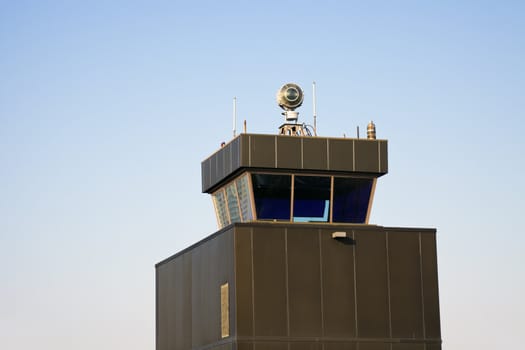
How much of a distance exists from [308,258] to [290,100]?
5815 mm

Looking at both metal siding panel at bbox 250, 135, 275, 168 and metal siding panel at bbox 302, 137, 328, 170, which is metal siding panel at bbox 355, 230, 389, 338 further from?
metal siding panel at bbox 250, 135, 275, 168

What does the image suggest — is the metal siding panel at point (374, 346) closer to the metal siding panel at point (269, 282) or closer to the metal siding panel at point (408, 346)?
the metal siding panel at point (408, 346)

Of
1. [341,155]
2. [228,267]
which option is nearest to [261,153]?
[341,155]

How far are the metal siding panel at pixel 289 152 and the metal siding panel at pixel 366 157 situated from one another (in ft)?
6.66

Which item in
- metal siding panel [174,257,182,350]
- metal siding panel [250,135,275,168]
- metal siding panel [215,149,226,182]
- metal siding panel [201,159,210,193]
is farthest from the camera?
metal siding panel [201,159,210,193]

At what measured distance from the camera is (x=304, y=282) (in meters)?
38.4

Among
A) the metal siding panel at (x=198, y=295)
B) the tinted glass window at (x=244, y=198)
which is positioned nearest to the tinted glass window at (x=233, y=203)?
the tinted glass window at (x=244, y=198)

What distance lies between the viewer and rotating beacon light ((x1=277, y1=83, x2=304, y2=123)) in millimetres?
41312

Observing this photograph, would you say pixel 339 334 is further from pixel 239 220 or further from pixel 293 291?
pixel 239 220

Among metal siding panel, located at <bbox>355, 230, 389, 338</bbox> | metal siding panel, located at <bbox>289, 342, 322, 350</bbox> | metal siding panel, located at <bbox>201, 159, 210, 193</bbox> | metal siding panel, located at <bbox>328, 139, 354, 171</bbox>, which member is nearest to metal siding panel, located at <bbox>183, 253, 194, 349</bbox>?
metal siding panel, located at <bbox>201, 159, 210, 193</bbox>

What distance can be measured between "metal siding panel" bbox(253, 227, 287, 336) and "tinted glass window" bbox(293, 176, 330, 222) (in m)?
1.47

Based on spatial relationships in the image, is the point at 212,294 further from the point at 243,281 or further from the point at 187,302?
the point at 187,302

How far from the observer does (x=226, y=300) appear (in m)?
38.6

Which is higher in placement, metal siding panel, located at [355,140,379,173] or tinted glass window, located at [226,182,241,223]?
metal siding panel, located at [355,140,379,173]
